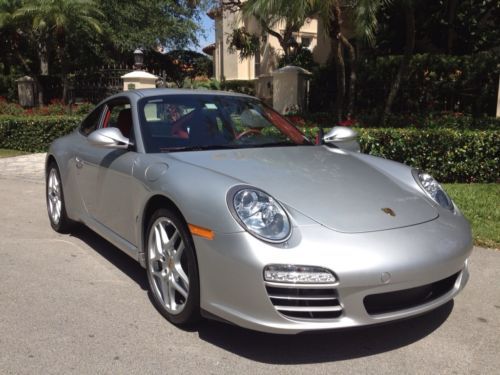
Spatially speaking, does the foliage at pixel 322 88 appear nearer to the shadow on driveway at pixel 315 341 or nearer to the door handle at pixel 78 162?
the door handle at pixel 78 162

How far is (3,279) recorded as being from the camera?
414 cm

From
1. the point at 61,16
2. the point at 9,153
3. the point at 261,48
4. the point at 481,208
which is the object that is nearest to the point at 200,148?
the point at 481,208

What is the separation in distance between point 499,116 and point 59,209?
30.8 feet

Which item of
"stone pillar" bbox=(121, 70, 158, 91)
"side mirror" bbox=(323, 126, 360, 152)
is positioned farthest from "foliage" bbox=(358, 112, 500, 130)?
"stone pillar" bbox=(121, 70, 158, 91)

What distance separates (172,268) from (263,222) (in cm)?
78

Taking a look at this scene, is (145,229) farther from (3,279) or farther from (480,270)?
(480,270)

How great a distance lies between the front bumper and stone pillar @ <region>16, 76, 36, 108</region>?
853 inches

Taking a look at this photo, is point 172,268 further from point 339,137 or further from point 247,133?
point 339,137

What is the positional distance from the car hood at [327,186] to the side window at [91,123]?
1.70 metres

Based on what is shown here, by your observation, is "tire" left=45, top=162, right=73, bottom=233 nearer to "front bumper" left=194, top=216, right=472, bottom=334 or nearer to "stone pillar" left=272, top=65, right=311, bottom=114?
"front bumper" left=194, top=216, right=472, bottom=334

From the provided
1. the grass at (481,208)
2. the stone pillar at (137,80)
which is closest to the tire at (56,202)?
the grass at (481,208)

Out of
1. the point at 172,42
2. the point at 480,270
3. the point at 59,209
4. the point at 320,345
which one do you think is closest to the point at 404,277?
the point at 320,345

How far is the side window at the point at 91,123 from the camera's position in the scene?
4898mm

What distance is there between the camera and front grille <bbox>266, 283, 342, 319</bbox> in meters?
2.60
